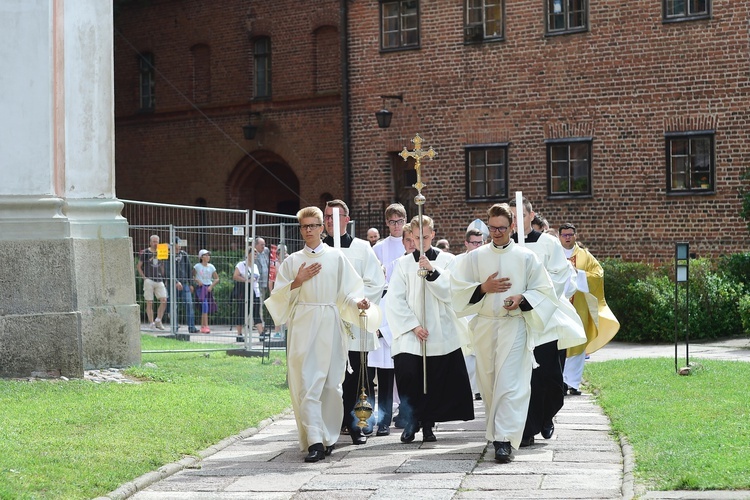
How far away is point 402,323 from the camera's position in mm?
10836

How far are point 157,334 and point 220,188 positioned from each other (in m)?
15.0

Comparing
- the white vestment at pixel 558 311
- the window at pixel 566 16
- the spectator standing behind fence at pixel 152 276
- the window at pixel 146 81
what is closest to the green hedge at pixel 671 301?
the window at pixel 566 16

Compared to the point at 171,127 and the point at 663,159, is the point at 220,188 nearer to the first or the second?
the point at 171,127

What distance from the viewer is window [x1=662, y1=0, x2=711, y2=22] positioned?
24.3 m

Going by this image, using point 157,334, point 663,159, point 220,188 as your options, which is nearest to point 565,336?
point 157,334

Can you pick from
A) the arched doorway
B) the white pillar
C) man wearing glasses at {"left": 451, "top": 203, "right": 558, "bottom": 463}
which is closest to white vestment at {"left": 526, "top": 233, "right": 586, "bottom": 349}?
man wearing glasses at {"left": 451, "top": 203, "right": 558, "bottom": 463}

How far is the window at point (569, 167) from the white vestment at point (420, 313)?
15.2m

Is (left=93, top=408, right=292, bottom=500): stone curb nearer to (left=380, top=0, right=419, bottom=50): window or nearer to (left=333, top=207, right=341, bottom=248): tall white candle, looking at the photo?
(left=333, top=207, right=341, bottom=248): tall white candle

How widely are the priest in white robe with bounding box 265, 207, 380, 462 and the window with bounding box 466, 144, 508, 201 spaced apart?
1666cm

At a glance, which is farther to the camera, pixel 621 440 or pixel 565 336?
pixel 565 336

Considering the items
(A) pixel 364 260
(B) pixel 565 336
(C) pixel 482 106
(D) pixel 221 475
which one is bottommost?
(D) pixel 221 475

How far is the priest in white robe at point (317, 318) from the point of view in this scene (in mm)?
9859

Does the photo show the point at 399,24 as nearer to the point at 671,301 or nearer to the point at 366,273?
the point at 671,301

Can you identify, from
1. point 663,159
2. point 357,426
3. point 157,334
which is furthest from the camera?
point 663,159
